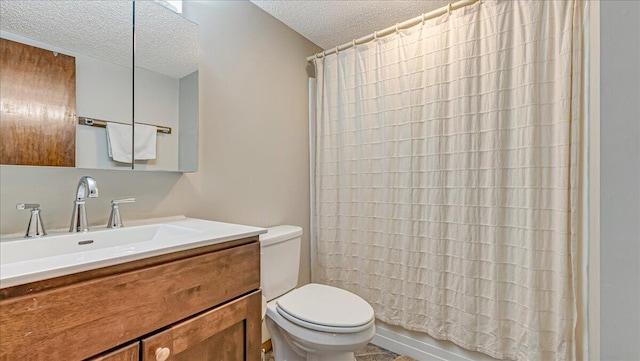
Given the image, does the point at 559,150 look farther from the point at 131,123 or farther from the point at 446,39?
the point at 131,123

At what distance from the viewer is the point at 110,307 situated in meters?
0.71

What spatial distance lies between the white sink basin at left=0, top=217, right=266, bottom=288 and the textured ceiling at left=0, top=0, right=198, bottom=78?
67 centimetres

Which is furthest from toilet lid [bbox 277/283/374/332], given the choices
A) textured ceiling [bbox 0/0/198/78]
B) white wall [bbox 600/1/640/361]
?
textured ceiling [bbox 0/0/198/78]

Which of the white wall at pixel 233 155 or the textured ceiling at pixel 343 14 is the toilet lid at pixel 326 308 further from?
the textured ceiling at pixel 343 14

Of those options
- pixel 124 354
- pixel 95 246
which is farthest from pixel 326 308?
pixel 95 246

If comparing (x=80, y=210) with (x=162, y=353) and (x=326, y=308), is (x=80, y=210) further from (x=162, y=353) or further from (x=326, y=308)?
(x=326, y=308)

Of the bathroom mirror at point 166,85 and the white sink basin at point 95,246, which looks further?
the bathroom mirror at point 166,85

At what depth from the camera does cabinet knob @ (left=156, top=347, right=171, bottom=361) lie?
0.80m

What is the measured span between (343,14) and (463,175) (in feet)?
3.79

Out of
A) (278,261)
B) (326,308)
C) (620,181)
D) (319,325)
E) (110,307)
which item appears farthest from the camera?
(278,261)

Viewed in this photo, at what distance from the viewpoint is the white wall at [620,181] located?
26 cm

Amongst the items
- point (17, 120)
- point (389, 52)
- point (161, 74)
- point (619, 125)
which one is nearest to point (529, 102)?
point (389, 52)

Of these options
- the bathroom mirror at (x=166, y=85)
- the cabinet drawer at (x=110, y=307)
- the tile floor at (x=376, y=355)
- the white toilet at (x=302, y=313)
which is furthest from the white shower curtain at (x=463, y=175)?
the cabinet drawer at (x=110, y=307)

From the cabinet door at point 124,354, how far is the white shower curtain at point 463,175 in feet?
4.60
